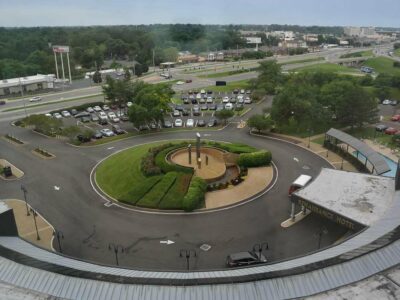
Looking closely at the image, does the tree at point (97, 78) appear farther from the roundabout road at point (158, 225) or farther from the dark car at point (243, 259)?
the dark car at point (243, 259)

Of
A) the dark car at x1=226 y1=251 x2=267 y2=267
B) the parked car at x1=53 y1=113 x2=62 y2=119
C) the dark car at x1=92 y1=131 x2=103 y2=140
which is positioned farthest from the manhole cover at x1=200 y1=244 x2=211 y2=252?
the parked car at x1=53 y1=113 x2=62 y2=119

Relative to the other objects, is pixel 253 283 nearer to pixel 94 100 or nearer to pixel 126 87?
pixel 126 87

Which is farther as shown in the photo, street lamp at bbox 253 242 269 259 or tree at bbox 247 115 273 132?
tree at bbox 247 115 273 132

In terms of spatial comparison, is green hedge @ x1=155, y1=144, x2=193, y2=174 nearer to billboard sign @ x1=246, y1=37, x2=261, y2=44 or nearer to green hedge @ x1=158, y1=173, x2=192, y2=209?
green hedge @ x1=158, y1=173, x2=192, y2=209

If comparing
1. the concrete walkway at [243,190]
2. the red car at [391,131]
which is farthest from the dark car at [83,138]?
the red car at [391,131]

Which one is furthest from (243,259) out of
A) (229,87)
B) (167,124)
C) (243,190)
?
(229,87)
